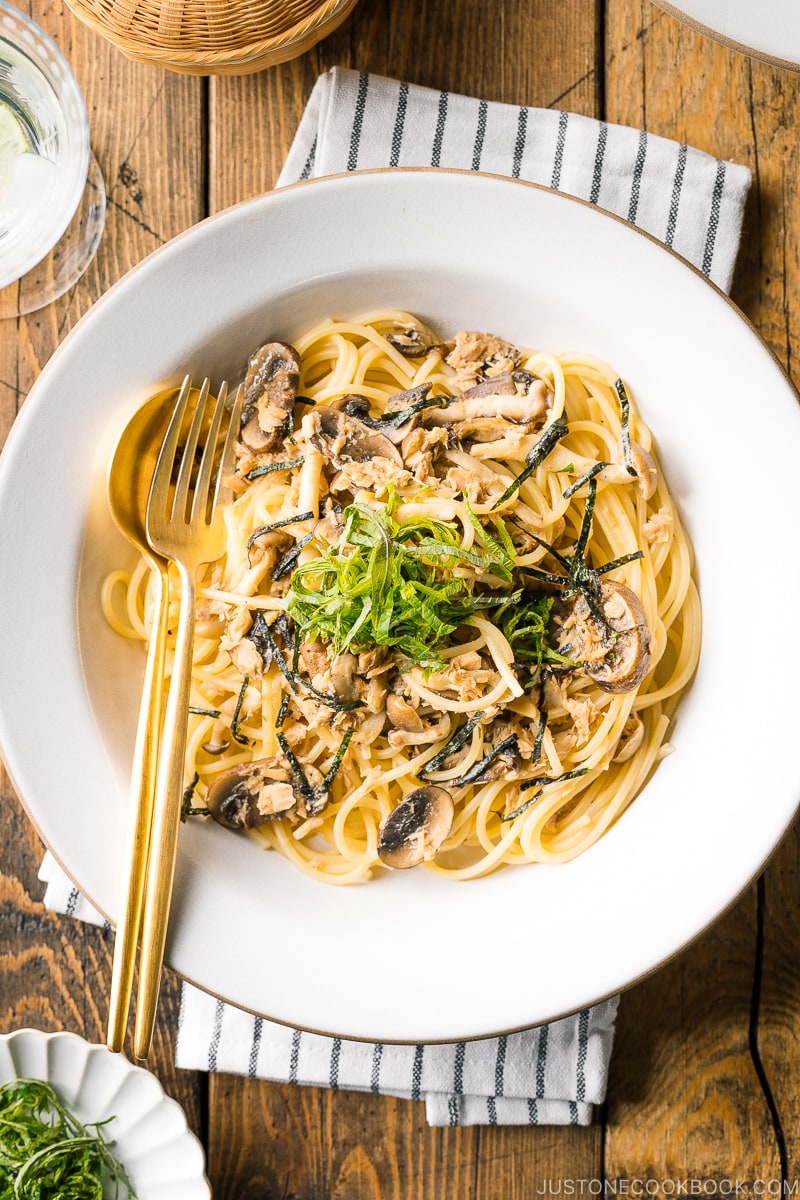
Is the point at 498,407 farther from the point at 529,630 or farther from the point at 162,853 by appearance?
the point at 162,853

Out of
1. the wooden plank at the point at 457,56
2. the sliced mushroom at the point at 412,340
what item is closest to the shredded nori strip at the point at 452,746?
the sliced mushroom at the point at 412,340

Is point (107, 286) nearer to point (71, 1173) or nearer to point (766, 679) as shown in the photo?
point (766, 679)

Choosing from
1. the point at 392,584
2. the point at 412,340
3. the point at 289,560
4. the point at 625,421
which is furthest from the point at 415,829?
the point at 412,340

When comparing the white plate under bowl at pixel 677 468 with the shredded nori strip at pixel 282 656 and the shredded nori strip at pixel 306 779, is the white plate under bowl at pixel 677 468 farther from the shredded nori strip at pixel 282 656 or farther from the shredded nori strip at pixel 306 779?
the shredded nori strip at pixel 282 656

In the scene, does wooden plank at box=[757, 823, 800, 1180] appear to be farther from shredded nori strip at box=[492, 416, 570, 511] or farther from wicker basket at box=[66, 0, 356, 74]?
wicker basket at box=[66, 0, 356, 74]

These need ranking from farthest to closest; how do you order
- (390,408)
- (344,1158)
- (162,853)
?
(344,1158) < (390,408) < (162,853)
